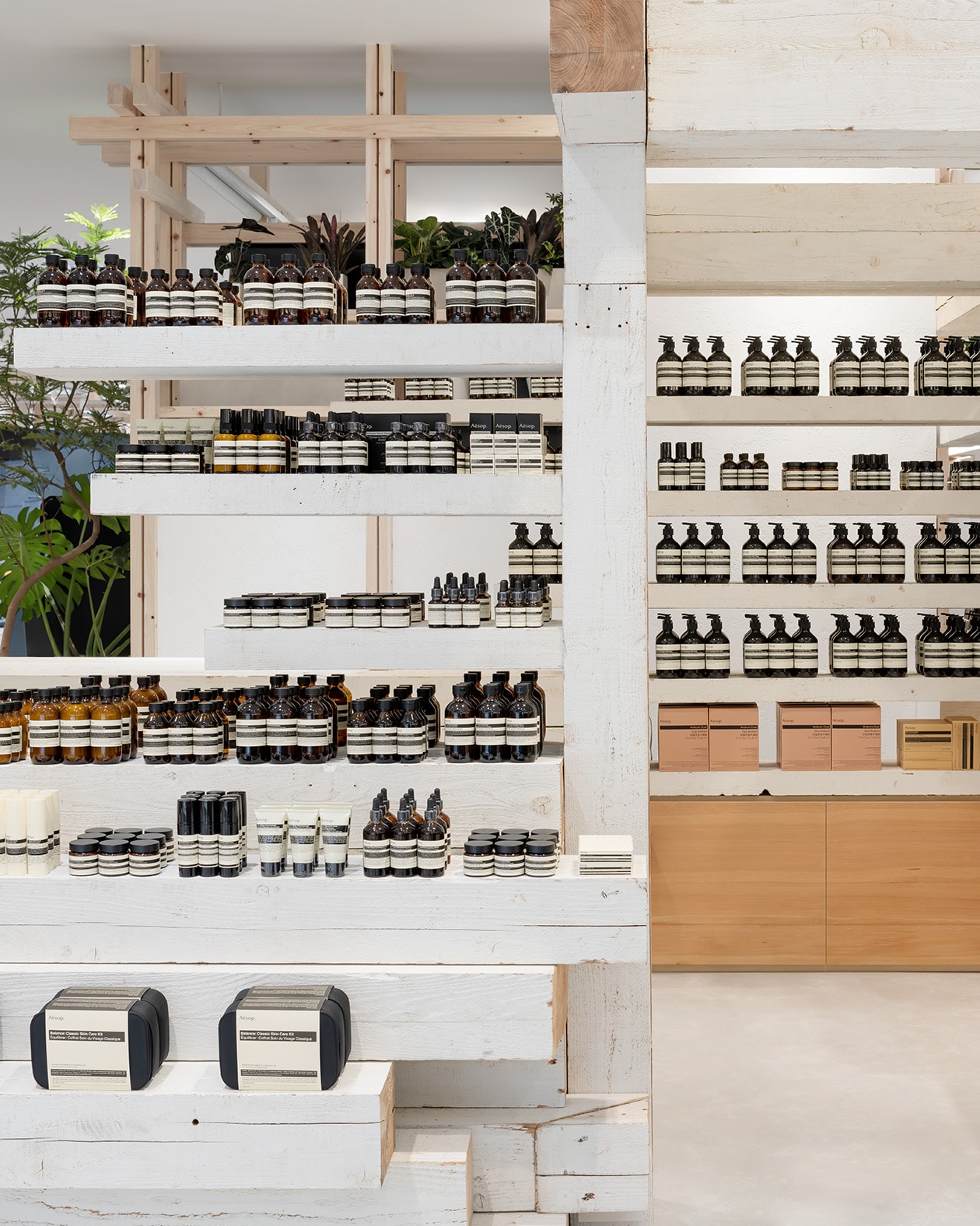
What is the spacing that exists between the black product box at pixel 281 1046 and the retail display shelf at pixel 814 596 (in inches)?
92.8

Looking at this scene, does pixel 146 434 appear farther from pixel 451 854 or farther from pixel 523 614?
pixel 451 854

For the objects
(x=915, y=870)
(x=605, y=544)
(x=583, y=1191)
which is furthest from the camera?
(x=915, y=870)

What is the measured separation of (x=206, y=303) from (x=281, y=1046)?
1639 millimetres

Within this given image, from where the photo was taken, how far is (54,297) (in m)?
2.89

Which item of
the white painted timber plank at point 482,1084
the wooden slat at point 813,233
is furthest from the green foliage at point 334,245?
the white painted timber plank at point 482,1084

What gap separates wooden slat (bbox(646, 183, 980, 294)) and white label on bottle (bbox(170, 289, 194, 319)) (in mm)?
2012

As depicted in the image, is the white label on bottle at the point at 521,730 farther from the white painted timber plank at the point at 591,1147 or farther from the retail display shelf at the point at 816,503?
the retail display shelf at the point at 816,503

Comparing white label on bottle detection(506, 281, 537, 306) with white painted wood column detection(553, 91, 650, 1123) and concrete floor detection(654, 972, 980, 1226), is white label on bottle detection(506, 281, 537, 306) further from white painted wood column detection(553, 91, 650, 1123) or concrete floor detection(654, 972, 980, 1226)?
concrete floor detection(654, 972, 980, 1226)

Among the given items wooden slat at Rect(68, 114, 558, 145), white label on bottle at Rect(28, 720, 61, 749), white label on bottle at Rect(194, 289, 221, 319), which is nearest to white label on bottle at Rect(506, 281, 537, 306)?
white label on bottle at Rect(194, 289, 221, 319)

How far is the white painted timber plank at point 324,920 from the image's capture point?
2.54 m

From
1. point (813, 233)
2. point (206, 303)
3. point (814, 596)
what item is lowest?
point (814, 596)

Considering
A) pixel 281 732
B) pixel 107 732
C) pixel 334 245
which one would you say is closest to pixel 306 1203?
pixel 281 732

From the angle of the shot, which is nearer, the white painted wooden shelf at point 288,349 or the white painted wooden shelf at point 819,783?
the white painted wooden shelf at point 288,349

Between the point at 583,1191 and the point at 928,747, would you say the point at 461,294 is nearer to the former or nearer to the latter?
the point at 583,1191
